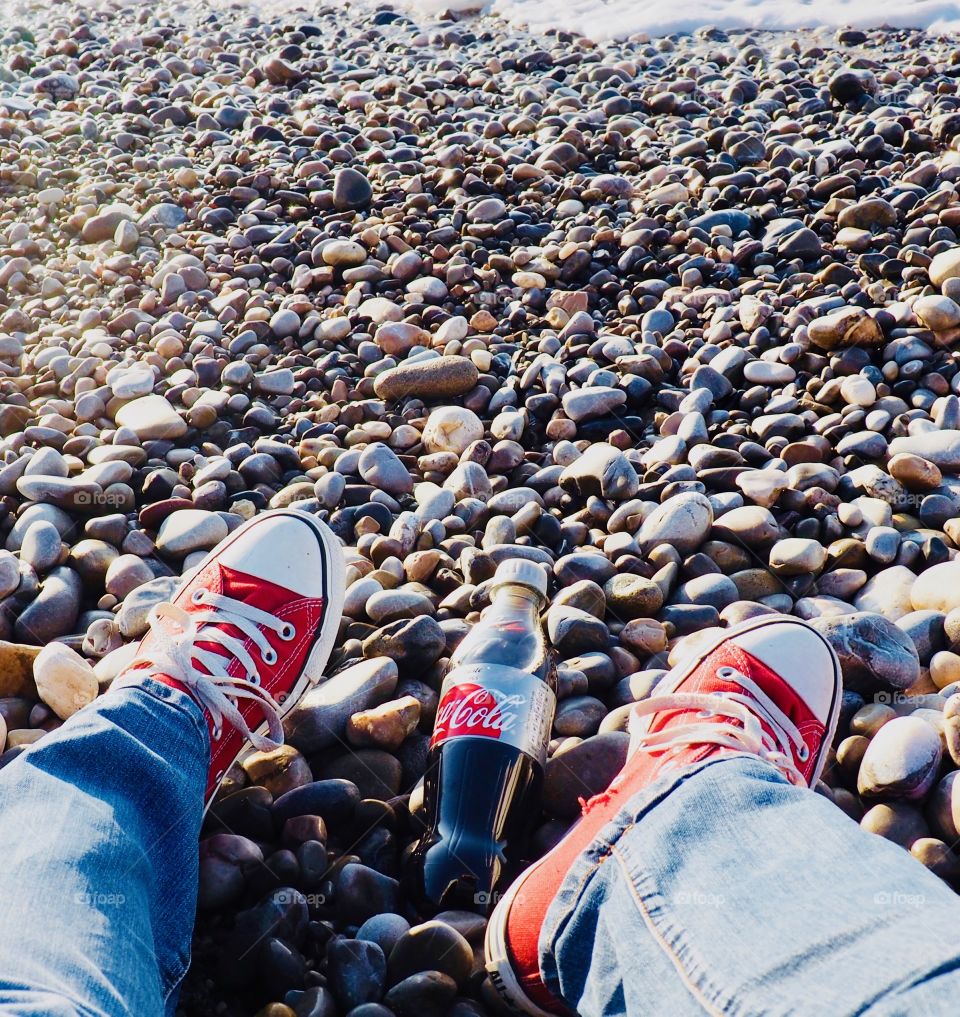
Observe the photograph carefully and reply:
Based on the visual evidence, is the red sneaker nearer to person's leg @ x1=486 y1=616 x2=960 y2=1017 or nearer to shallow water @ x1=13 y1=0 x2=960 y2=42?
person's leg @ x1=486 y1=616 x2=960 y2=1017

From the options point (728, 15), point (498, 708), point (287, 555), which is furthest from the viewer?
point (728, 15)

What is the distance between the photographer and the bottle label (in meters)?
1.82

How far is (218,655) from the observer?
6.56ft

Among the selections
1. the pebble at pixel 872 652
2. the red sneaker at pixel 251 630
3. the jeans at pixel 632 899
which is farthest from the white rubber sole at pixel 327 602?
the pebble at pixel 872 652

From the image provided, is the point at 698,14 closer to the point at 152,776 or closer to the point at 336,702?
the point at 336,702

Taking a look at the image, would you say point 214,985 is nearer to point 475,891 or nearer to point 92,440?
point 475,891

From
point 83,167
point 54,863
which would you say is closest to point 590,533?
point 54,863

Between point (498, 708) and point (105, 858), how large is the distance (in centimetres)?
75

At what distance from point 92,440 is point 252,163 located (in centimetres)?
219

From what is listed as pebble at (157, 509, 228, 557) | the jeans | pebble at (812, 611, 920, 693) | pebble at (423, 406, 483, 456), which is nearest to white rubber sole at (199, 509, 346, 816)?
pebble at (157, 509, 228, 557)

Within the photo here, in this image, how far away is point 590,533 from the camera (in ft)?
8.33

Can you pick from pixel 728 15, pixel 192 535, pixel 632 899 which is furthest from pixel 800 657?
pixel 728 15

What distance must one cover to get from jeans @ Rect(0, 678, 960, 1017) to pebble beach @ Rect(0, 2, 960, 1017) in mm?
222

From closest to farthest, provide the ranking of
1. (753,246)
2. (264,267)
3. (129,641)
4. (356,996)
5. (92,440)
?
(356,996) → (129,641) → (92,440) → (753,246) → (264,267)
